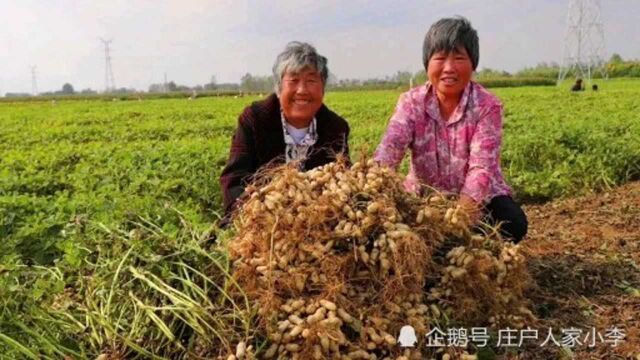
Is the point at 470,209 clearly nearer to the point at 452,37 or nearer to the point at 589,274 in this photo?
the point at 452,37

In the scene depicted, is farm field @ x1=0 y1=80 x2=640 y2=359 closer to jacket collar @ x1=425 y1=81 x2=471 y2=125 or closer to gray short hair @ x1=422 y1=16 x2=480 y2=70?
jacket collar @ x1=425 y1=81 x2=471 y2=125

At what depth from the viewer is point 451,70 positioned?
11.7ft

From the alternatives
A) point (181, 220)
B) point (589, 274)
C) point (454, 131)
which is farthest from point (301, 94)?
point (589, 274)

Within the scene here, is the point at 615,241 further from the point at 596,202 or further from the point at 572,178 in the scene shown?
the point at 572,178

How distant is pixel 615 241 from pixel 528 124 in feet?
22.8

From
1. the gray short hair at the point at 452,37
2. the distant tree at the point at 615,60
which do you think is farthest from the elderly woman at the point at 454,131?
the distant tree at the point at 615,60

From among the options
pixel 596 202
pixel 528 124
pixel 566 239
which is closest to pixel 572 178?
pixel 596 202

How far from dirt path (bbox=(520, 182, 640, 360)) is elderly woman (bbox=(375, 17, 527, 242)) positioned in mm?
371

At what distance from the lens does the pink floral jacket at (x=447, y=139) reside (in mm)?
3677

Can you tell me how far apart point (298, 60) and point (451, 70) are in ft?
2.76

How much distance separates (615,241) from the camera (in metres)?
4.48

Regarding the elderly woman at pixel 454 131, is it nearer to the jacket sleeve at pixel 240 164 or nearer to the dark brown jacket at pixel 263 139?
the dark brown jacket at pixel 263 139

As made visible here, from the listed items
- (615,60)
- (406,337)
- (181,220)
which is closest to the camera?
(406,337)

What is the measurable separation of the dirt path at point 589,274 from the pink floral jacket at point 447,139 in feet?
1.91
